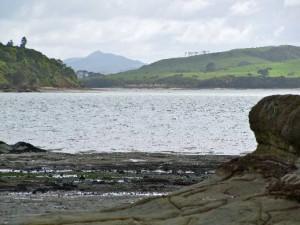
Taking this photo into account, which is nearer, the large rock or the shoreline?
the large rock

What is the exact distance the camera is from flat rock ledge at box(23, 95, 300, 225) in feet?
42.7

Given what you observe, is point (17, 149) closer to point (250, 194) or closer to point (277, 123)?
point (277, 123)

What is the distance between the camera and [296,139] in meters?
14.8

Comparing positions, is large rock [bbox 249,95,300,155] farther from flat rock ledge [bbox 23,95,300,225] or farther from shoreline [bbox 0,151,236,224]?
shoreline [bbox 0,151,236,224]

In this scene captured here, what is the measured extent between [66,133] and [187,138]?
15.1 metres

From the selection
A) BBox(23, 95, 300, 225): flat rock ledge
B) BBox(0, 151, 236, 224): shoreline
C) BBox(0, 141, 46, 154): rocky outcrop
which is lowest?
BBox(0, 141, 46, 154): rocky outcrop

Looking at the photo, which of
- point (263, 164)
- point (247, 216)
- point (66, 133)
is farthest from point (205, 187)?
point (66, 133)

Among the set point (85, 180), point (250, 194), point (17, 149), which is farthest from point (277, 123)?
point (17, 149)

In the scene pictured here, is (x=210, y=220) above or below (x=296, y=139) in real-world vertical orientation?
below

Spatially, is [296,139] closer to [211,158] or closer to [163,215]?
[163,215]

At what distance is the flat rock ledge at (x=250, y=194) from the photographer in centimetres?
1302

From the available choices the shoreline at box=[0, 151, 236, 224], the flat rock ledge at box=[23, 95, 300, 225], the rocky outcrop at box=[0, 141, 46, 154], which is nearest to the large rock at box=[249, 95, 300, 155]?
the flat rock ledge at box=[23, 95, 300, 225]

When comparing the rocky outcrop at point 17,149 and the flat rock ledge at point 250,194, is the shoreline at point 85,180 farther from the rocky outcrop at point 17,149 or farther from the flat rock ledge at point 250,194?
the flat rock ledge at point 250,194

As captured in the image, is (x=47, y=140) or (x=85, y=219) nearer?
(x=85, y=219)
